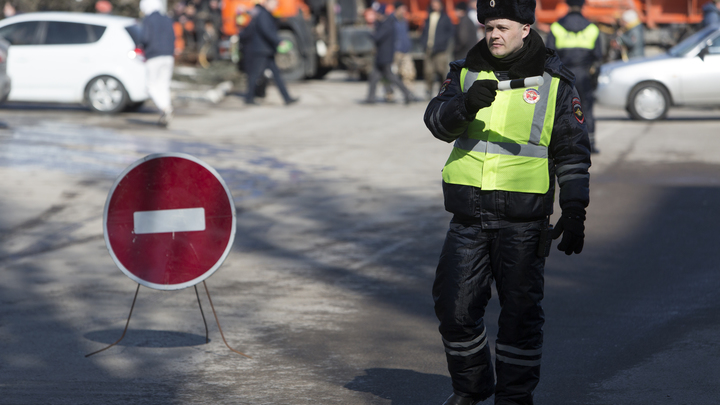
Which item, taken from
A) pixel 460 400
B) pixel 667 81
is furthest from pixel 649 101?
pixel 460 400

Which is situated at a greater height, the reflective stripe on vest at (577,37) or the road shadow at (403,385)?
the reflective stripe on vest at (577,37)

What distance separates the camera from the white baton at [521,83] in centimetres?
351

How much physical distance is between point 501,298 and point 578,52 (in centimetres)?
787

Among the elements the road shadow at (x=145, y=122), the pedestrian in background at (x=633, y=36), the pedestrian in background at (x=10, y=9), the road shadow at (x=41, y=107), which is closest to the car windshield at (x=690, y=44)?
the pedestrian in background at (x=633, y=36)

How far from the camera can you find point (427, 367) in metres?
4.64

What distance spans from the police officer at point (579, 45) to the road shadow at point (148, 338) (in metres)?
7.03

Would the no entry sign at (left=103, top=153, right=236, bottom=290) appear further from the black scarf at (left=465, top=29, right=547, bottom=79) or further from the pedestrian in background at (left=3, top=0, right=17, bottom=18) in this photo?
the pedestrian in background at (left=3, top=0, right=17, bottom=18)

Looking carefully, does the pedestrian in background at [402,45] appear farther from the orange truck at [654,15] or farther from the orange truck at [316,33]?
the orange truck at [654,15]

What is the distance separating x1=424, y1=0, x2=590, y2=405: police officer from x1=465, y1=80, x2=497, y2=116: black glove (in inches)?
5.4

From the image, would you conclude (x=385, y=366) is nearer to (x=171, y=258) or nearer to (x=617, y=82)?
(x=171, y=258)

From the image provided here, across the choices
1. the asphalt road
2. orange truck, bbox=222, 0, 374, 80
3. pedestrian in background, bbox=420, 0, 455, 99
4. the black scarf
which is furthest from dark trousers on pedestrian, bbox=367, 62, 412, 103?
the black scarf

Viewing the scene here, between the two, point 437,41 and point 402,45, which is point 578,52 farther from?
point 402,45

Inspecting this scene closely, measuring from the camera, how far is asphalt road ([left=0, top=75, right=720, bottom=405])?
4395 millimetres

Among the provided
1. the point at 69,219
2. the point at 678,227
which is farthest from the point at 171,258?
the point at 678,227
